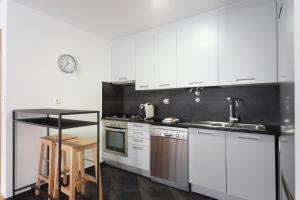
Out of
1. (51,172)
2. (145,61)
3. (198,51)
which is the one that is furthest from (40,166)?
(198,51)

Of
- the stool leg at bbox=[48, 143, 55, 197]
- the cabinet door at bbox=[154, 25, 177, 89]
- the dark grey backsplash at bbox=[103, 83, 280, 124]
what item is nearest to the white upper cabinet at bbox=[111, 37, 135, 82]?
the dark grey backsplash at bbox=[103, 83, 280, 124]

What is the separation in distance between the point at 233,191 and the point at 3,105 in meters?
2.88

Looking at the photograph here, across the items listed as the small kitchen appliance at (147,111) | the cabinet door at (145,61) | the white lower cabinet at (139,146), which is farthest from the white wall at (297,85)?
the small kitchen appliance at (147,111)

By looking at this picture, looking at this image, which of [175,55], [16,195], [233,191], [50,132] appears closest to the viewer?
[233,191]

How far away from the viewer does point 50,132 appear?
93.7 inches

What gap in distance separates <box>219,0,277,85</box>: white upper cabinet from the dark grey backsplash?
1.21 feet

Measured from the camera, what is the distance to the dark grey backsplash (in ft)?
7.17

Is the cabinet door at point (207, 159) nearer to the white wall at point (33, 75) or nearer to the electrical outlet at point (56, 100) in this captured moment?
the white wall at point (33, 75)

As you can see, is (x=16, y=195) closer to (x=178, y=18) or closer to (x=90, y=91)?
(x=90, y=91)

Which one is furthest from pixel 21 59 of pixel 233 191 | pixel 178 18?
pixel 233 191

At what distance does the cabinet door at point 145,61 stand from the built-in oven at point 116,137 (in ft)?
2.55

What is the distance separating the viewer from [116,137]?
3.02 m

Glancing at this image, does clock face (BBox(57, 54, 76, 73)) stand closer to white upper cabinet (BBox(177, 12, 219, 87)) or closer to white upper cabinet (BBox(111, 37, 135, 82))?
white upper cabinet (BBox(111, 37, 135, 82))

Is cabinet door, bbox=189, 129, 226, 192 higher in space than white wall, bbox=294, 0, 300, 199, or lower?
lower
